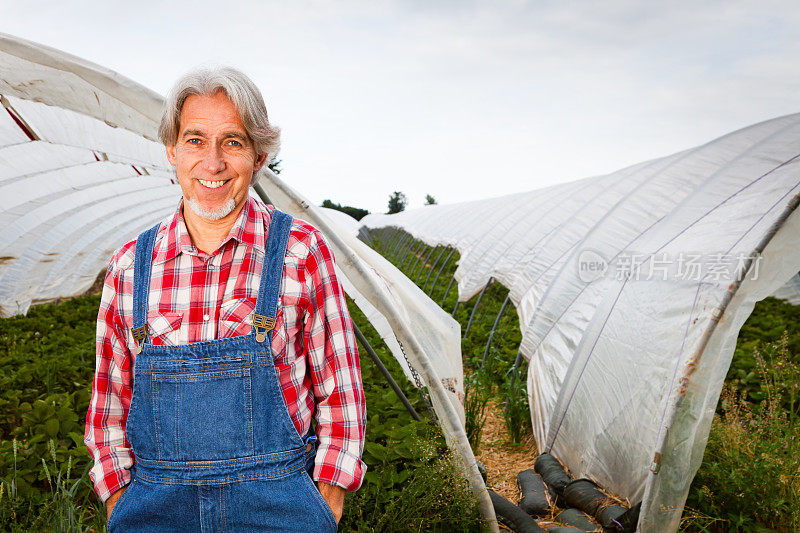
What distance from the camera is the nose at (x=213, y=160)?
4.47 ft

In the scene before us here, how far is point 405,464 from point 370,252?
1174mm

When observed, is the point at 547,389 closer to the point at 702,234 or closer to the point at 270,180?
the point at 702,234

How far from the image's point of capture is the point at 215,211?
1.38m

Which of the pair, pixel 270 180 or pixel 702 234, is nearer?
pixel 270 180

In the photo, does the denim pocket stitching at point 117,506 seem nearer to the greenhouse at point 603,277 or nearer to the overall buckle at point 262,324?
the overall buckle at point 262,324

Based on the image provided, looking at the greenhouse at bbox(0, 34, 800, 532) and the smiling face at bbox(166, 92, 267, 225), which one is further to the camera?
the greenhouse at bbox(0, 34, 800, 532)

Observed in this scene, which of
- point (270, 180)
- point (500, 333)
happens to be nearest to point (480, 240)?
point (500, 333)

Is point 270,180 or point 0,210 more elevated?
point 0,210

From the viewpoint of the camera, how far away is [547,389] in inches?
157

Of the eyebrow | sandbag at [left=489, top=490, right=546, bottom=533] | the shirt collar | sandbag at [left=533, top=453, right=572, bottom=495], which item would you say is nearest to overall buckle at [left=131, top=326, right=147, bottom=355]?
the shirt collar

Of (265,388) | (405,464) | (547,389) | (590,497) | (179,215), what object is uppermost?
(179,215)

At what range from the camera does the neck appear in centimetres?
141

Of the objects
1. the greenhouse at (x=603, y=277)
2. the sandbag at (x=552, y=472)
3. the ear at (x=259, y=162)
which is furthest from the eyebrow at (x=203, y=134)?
the sandbag at (x=552, y=472)

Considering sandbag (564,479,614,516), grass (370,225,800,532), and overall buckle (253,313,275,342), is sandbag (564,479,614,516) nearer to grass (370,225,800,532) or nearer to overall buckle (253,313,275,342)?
grass (370,225,800,532)
